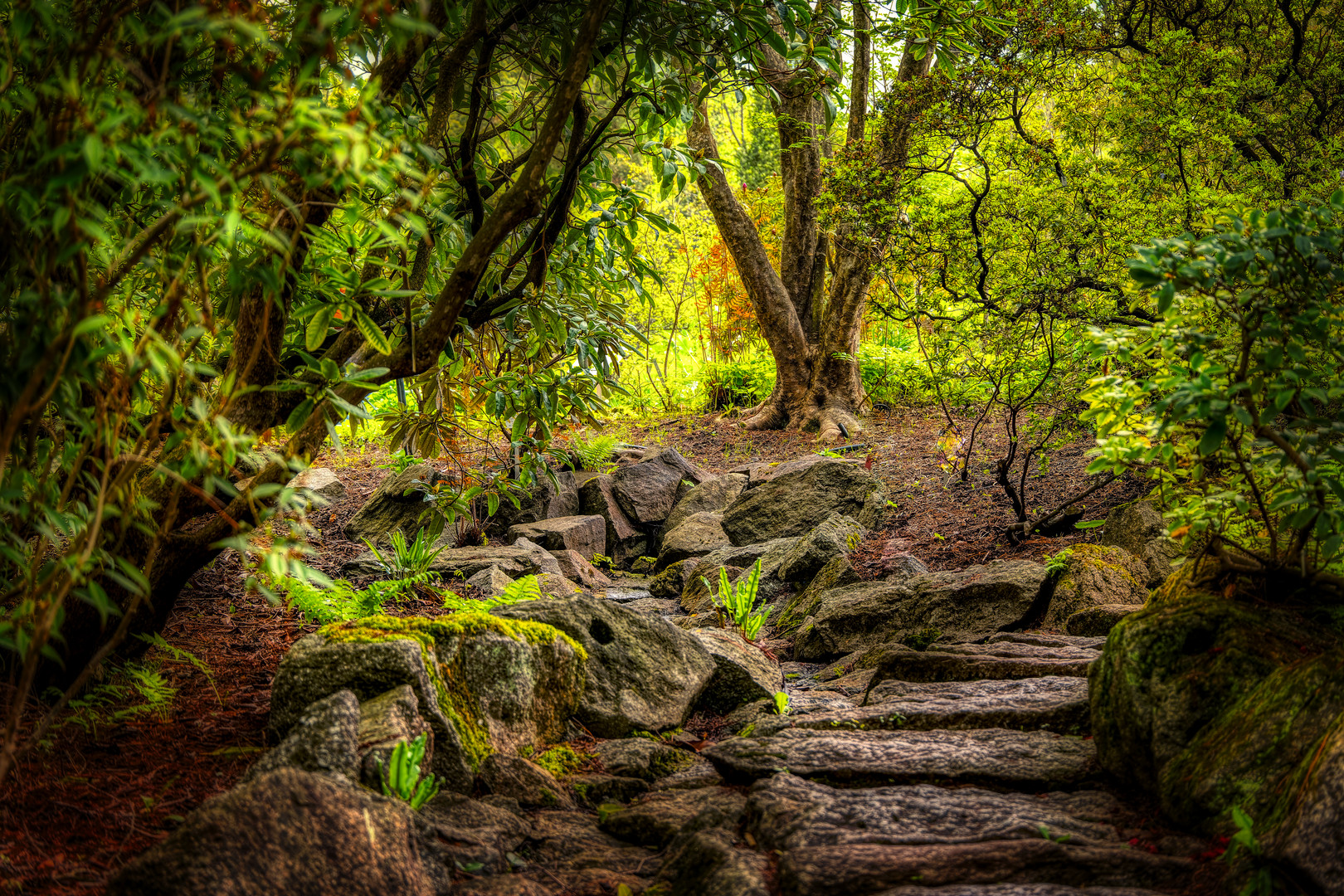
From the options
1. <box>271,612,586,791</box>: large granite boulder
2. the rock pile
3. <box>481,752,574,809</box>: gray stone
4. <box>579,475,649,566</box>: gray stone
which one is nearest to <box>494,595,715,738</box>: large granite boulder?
the rock pile

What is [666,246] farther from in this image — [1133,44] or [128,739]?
[128,739]

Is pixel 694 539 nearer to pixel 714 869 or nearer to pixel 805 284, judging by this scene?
pixel 805 284

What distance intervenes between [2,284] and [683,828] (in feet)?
8.18

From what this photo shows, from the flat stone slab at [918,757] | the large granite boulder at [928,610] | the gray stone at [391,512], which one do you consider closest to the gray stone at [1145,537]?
the large granite boulder at [928,610]

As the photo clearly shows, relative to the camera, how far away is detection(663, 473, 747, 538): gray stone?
29.9ft

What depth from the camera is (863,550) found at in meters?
7.18

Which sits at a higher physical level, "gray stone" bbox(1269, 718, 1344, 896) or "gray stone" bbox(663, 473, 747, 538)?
"gray stone" bbox(1269, 718, 1344, 896)

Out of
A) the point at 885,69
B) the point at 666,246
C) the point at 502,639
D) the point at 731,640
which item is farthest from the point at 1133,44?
the point at 666,246

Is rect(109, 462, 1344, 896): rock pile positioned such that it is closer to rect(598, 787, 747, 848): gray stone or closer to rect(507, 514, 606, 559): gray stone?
rect(598, 787, 747, 848): gray stone

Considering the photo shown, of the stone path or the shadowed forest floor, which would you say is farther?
the shadowed forest floor

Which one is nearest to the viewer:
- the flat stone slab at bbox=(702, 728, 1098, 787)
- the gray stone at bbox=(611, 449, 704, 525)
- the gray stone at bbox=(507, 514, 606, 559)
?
the flat stone slab at bbox=(702, 728, 1098, 787)

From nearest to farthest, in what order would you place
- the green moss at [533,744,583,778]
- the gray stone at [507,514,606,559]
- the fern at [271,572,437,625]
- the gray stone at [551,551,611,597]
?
the green moss at [533,744,583,778]
the fern at [271,572,437,625]
the gray stone at [551,551,611,597]
the gray stone at [507,514,606,559]

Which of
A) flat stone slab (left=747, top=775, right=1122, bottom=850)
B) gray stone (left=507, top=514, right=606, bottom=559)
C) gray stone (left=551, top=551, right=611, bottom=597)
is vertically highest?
flat stone slab (left=747, top=775, right=1122, bottom=850)

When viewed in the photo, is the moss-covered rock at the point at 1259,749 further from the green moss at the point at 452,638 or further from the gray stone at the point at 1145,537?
the gray stone at the point at 1145,537
